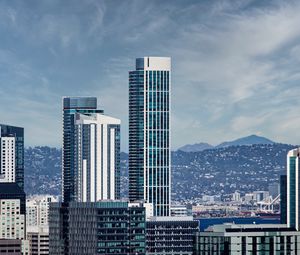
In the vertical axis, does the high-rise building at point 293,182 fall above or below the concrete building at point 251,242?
above

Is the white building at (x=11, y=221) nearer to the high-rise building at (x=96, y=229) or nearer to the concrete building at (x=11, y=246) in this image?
the concrete building at (x=11, y=246)

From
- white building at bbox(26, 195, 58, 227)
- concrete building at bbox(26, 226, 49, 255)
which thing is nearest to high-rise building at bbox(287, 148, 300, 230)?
white building at bbox(26, 195, 58, 227)

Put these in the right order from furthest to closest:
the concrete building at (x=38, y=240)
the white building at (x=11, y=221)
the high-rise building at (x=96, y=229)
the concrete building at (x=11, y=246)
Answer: the white building at (x=11, y=221) < the concrete building at (x=38, y=240) < the concrete building at (x=11, y=246) < the high-rise building at (x=96, y=229)

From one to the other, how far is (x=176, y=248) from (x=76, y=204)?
25.4m

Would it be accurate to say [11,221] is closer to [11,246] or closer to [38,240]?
[38,240]

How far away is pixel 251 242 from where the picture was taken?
72.6m

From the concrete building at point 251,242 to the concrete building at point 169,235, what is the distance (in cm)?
6833

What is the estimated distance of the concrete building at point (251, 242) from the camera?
2847 inches

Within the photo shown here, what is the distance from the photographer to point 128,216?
12225cm

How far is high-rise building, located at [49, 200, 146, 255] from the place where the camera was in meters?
118

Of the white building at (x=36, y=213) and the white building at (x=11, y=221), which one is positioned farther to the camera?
the white building at (x=36, y=213)

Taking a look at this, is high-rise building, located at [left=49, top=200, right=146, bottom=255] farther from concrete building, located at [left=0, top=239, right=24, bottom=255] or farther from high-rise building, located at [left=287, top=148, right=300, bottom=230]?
high-rise building, located at [left=287, top=148, right=300, bottom=230]

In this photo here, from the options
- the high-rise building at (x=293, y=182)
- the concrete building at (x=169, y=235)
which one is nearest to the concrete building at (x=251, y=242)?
the concrete building at (x=169, y=235)

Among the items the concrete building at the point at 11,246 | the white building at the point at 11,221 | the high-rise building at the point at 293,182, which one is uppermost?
the high-rise building at the point at 293,182
